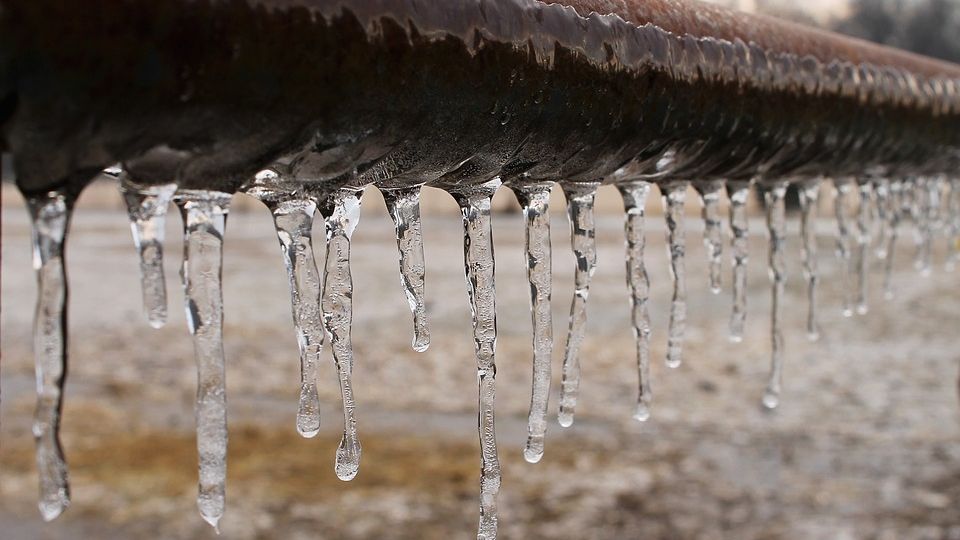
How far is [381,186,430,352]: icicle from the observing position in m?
1.00

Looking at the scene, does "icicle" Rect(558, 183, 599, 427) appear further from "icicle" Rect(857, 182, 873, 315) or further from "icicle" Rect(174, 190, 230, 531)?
"icicle" Rect(857, 182, 873, 315)

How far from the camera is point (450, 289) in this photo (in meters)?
12.1

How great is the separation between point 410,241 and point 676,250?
2.01 ft

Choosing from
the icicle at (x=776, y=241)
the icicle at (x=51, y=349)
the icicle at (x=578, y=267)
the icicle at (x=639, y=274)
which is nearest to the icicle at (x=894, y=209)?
the icicle at (x=776, y=241)

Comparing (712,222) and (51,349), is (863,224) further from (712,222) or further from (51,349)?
(51,349)

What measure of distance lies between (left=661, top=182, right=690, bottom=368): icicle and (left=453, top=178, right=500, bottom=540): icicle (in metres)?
0.37

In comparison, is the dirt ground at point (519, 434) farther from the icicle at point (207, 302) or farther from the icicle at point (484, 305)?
the icicle at point (207, 302)

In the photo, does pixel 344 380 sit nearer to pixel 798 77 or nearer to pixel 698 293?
pixel 798 77

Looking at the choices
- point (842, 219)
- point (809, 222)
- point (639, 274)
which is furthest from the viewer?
point (842, 219)

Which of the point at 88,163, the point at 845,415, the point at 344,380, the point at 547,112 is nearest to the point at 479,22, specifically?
the point at 547,112

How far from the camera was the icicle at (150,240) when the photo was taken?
723mm

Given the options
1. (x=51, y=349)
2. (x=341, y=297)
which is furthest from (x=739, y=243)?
(x=51, y=349)

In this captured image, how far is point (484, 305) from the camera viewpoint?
1.12 metres

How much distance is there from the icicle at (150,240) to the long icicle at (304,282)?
0.40ft
